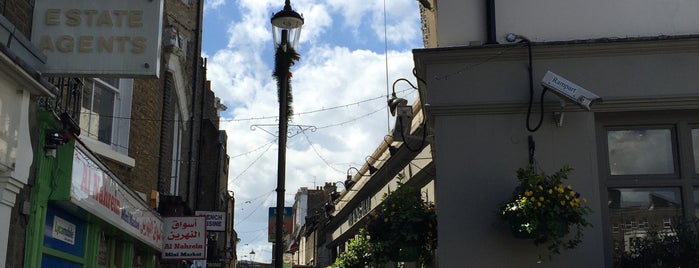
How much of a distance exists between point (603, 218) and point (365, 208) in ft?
47.5

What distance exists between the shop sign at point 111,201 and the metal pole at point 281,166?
2.10 metres

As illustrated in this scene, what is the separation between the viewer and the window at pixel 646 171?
7625 mm

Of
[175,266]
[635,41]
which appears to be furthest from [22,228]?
[175,266]

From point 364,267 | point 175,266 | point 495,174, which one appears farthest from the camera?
point 175,266

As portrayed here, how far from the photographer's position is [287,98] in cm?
1008

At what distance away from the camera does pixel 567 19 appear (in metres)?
8.10

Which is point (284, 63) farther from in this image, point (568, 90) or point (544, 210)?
point (544, 210)

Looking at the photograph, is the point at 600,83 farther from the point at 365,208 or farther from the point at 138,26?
the point at 365,208

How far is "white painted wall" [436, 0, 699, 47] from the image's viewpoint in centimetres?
797

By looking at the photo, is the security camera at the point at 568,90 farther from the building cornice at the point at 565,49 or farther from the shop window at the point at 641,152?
the shop window at the point at 641,152

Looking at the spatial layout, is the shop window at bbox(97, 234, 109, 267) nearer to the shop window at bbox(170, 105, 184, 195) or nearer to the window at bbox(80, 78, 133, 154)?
the window at bbox(80, 78, 133, 154)

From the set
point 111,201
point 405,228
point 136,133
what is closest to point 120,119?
point 136,133

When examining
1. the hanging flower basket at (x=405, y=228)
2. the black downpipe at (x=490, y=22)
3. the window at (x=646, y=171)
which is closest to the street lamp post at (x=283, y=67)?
the hanging flower basket at (x=405, y=228)

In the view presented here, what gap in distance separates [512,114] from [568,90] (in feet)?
2.30
